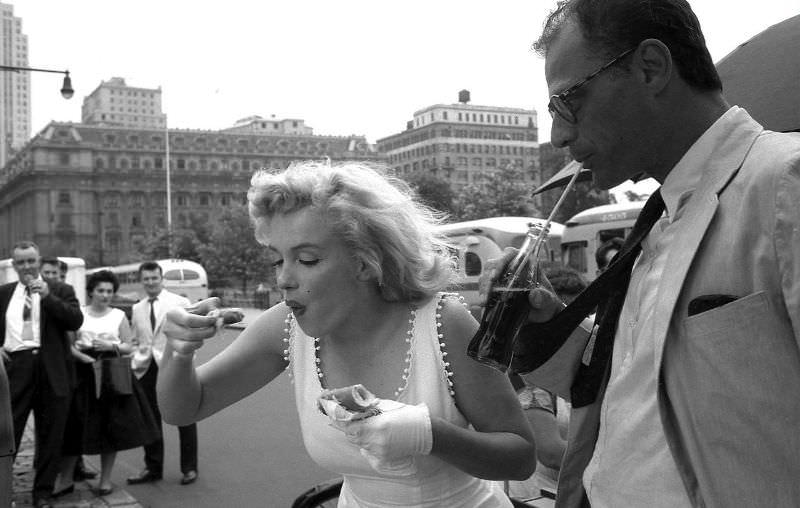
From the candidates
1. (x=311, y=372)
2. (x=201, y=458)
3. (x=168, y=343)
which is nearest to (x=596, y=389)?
(x=311, y=372)

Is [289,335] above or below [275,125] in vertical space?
below

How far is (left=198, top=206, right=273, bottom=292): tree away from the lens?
60219mm

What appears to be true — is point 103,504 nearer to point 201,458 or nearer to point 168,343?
point 201,458

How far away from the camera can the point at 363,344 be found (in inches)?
97.7

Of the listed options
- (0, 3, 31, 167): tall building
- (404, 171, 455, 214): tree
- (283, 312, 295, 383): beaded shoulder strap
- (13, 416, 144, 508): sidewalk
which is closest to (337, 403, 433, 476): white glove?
(283, 312, 295, 383): beaded shoulder strap

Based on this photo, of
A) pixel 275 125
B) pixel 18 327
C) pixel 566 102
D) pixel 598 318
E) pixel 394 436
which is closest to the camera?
pixel 566 102

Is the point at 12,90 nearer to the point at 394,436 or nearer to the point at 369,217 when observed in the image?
the point at 369,217

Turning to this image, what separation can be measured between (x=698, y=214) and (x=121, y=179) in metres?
108

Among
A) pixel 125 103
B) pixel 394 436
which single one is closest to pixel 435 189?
pixel 394 436

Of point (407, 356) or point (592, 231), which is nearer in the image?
point (407, 356)

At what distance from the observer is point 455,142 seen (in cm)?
10875

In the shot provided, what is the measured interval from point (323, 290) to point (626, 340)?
0.98 metres

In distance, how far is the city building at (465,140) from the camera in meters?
109

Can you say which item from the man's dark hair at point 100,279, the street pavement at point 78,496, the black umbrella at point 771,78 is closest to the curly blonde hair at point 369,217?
the black umbrella at point 771,78
